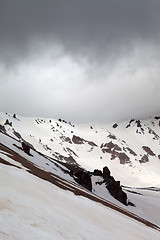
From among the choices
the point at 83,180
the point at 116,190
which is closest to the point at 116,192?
the point at 116,190

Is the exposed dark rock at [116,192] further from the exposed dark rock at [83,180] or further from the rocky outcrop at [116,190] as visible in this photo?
the exposed dark rock at [83,180]

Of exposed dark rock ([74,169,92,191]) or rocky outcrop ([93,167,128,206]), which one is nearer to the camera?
exposed dark rock ([74,169,92,191])

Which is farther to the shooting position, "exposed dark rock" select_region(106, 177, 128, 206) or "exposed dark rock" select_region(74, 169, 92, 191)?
"exposed dark rock" select_region(106, 177, 128, 206)

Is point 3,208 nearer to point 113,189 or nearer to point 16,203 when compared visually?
point 16,203

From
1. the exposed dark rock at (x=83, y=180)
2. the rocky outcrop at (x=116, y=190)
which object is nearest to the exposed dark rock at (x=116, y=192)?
the rocky outcrop at (x=116, y=190)

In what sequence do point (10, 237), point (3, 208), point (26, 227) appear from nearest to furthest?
1. point (10, 237)
2. point (26, 227)
3. point (3, 208)

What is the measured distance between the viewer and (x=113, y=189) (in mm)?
62750

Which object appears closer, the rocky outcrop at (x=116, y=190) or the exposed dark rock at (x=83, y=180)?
the exposed dark rock at (x=83, y=180)

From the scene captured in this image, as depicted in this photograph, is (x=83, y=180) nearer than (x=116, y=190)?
Yes

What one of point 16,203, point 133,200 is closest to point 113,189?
point 133,200

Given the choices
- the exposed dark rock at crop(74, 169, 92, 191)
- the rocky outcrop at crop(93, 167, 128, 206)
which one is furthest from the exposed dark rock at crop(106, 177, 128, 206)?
the exposed dark rock at crop(74, 169, 92, 191)

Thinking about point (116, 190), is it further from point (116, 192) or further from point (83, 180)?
point (83, 180)

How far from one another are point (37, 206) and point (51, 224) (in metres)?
1.85

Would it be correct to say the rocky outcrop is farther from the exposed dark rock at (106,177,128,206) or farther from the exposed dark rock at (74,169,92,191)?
the exposed dark rock at (74,169,92,191)
